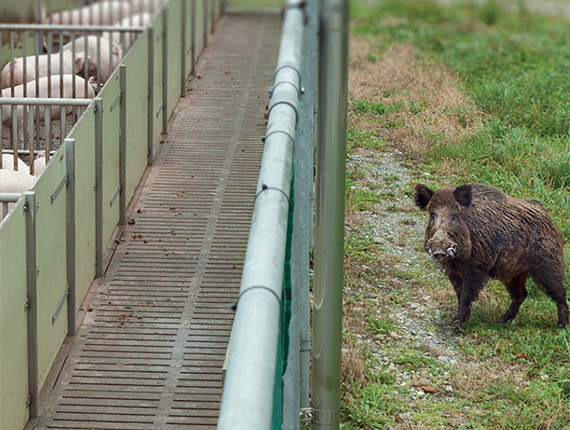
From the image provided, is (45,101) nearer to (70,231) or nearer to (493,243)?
(70,231)

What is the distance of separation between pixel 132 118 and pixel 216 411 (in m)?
3.49

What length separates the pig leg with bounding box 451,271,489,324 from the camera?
6.12 metres

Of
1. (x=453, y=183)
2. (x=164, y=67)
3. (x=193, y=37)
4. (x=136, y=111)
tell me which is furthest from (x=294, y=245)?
(x=193, y=37)

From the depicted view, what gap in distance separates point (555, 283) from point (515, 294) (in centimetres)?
31

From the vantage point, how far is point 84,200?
243 inches

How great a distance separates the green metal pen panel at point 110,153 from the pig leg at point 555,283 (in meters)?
3.40

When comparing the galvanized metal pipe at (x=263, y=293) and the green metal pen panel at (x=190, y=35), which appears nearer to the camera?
the galvanized metal pipe at (x=263, y=293)

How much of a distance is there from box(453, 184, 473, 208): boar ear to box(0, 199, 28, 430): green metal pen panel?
303 cm

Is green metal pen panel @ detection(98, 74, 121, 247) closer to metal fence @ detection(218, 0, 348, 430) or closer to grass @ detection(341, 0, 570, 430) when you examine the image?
grass @ detection(341, 0, 570, 430)

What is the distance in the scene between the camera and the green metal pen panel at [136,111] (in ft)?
25.1

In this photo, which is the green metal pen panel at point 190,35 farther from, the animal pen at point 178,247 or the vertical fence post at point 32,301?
the vertical fence post at point 32,301

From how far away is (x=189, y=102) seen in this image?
1099cm

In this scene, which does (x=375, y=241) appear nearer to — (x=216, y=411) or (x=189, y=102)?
(x=216, y=411)

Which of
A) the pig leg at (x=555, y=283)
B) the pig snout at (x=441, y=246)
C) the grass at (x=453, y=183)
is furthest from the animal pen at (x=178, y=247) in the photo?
the pig leg at (x=555, y=283)
